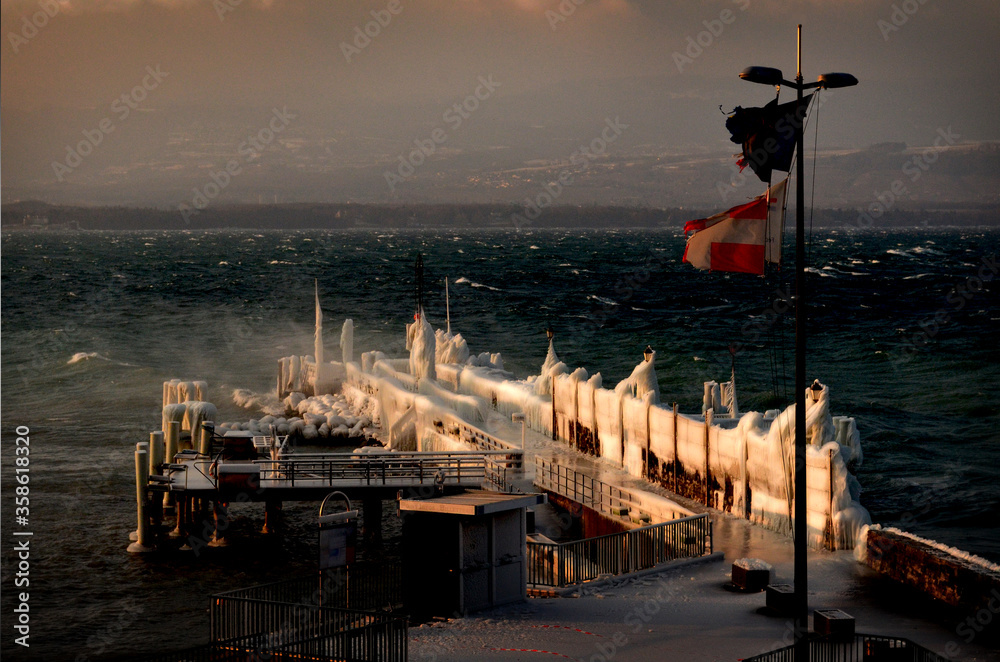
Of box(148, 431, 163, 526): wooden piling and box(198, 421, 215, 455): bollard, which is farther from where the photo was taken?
box(198, 421, 215, 455): bollard

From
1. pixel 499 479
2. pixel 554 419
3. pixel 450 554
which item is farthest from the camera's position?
pixel 554 419

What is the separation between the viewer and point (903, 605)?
2098cm

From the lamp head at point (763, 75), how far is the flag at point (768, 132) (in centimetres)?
72

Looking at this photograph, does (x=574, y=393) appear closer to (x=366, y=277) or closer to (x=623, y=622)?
(x=623, y=622)

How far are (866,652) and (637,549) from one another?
798 centimetres

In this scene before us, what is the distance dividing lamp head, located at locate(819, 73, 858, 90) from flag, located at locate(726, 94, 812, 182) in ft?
1.73

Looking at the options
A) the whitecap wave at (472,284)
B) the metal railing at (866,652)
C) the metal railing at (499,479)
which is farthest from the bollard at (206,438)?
the whitecap wave at (472,284)

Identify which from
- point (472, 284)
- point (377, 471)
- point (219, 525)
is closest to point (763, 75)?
point (377, 471)

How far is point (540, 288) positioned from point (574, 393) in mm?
113398

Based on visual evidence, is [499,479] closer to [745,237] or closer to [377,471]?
[377,471]

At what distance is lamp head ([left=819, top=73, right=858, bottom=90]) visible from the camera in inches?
638

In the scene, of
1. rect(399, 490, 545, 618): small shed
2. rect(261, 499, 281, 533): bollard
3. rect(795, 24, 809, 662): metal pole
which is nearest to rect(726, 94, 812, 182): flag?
rect(795, 24, 809, 662): metal pole

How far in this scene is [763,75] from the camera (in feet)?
52.1

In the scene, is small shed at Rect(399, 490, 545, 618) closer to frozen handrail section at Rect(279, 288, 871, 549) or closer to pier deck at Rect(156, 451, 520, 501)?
frozen handrail section at Rect(279, 288, 871, 549)
